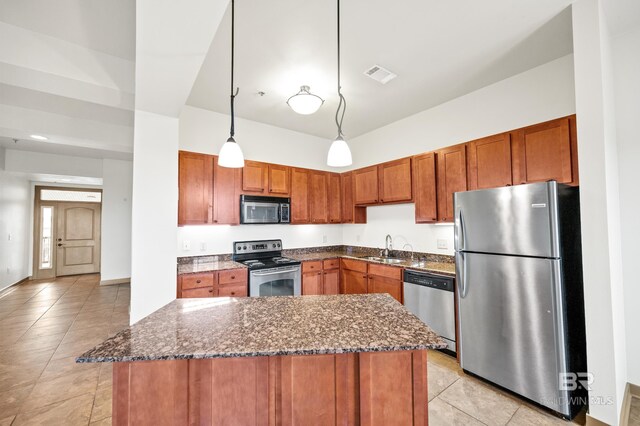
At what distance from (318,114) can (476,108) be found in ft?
6.58

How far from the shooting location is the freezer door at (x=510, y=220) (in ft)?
6.62

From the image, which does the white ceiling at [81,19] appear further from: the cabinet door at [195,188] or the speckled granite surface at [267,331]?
the speckled granite surface at [267,331]

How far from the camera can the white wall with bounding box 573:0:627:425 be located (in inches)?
70.1

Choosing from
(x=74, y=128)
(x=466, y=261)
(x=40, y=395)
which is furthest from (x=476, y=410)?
(x=74, y=128)

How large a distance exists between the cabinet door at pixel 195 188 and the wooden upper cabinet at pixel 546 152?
347 cm

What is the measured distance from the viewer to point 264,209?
3.86m

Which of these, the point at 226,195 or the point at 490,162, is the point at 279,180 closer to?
the point at 226,195

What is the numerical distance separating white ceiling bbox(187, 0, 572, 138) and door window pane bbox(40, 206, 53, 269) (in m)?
6.66

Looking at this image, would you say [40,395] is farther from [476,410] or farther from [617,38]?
[617,38]

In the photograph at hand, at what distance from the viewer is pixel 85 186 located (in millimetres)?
7266

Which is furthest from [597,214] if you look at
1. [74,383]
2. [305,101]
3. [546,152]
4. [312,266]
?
[74,383]

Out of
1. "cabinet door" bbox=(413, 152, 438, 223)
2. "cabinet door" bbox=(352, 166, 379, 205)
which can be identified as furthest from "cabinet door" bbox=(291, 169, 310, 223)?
"cabinet door" bbox=(413, 152, 438, 223)

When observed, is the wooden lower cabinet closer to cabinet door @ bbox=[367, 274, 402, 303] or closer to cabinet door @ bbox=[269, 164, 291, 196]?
cabinet door @ bbox=[269, 164, 291, 196]

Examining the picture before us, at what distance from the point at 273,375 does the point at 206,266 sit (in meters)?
2.48
